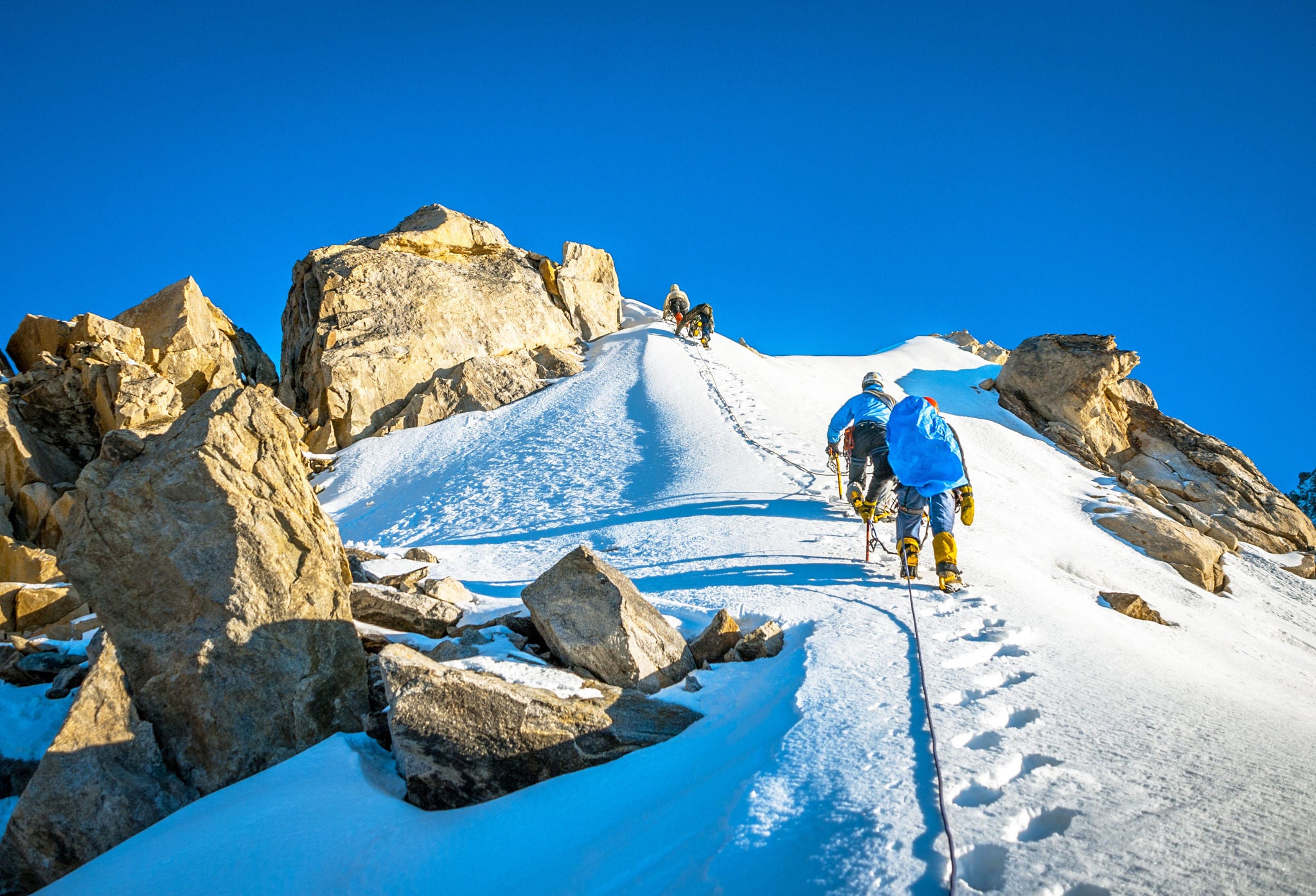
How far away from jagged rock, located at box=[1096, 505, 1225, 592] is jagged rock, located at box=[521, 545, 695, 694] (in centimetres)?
1069

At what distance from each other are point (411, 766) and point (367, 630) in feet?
7.49

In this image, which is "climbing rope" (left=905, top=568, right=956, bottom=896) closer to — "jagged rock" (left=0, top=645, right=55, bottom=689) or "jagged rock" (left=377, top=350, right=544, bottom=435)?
"jagged rock" (left=0, top=645, right=55, bottom=689)

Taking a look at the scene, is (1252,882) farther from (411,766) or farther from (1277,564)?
(1277,564)

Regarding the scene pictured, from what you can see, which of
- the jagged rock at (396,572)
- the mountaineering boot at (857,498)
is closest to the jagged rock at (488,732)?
the jagged rock at (396,572)

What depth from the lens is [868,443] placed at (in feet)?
26.2

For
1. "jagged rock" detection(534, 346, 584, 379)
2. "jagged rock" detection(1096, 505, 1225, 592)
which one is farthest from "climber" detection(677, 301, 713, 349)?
"jagged rock" detection(1096, 505, 1225, 592)

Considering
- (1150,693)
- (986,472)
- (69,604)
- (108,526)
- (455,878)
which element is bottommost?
(69,604)

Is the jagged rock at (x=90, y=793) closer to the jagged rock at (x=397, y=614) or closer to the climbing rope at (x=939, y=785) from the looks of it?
the jagged rock at (x=397, y=614)

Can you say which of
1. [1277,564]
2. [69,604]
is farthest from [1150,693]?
[1277,564]

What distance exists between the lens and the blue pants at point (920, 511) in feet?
19.9

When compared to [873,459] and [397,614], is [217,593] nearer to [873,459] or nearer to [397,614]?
[397,614]

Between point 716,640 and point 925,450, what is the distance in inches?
120

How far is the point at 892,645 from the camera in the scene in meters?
4.22

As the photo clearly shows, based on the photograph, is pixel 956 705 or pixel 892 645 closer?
pixel 956 705
